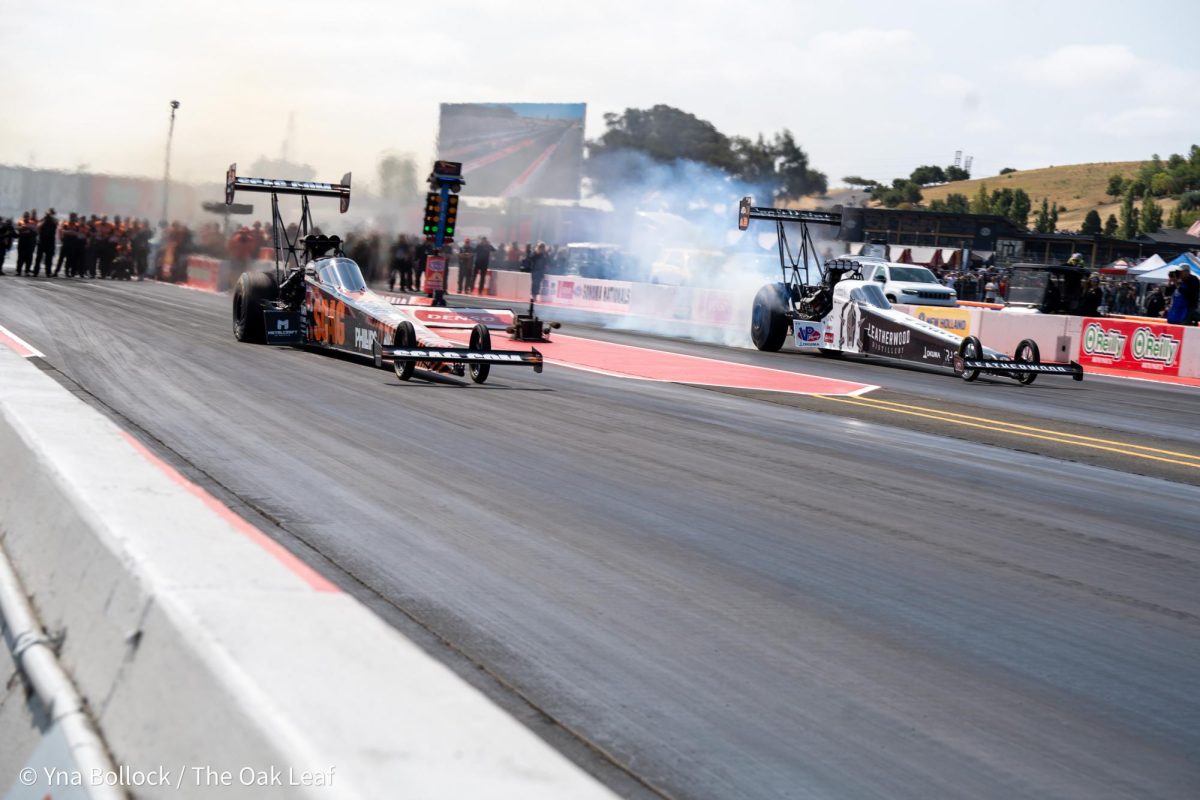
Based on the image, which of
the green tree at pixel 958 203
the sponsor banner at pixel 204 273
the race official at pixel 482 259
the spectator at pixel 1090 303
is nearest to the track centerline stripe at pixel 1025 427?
the spectator at pixel 1090 303

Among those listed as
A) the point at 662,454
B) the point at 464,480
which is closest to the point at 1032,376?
the point at 662,454

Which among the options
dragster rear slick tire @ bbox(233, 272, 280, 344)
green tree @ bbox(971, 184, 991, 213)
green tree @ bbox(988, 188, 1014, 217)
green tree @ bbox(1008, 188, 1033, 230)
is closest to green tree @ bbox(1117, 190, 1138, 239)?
green tree @ bbox(1008, 188, 1033, 230)

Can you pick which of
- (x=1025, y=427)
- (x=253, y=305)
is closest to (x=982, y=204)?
(x=253, y=305)

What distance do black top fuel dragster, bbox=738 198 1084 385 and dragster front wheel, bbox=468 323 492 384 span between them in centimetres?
813

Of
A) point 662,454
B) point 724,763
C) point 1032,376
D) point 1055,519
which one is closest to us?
point 724,763

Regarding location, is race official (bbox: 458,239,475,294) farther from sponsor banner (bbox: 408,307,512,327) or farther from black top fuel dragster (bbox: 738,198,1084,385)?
black top fuel dragster (bbox: 738,198,1084,385)

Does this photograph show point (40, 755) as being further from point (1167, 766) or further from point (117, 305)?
point (117, 305)

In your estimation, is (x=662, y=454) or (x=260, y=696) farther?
(x=662, y=454)

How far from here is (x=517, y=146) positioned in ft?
225

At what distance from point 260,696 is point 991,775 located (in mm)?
2139

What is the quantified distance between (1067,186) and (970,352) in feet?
523

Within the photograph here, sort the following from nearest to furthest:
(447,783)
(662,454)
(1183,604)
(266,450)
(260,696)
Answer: (447,783)
(260,696)
(1183,604)
(266,450)
(662,454)

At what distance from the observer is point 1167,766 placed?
3.81 meters

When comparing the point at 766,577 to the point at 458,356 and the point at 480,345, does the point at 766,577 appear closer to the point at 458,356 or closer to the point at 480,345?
the point at 458,356
